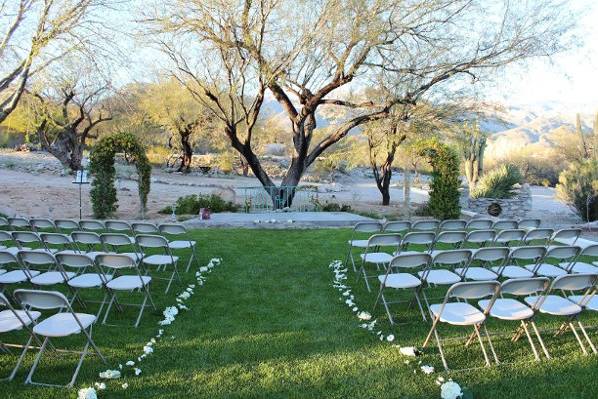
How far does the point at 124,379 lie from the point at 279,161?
42.5 m

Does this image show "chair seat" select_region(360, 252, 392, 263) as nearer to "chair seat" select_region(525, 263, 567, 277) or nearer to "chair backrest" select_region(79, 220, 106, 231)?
"chair seat" select_region(525, 263, 567, 277)

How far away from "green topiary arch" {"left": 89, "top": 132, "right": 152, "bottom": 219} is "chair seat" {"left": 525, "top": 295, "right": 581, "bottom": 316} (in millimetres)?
10093

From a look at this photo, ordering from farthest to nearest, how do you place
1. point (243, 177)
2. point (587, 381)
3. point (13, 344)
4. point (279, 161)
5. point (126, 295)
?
point (279, 161) → point (243, 177) → point (126, 295) → point (13, 344) → point (587, 381)

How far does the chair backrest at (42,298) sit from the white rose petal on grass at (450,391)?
2.48m

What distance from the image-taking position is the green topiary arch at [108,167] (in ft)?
38.5

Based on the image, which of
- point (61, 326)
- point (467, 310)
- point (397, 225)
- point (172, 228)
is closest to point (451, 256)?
point (467, 310)

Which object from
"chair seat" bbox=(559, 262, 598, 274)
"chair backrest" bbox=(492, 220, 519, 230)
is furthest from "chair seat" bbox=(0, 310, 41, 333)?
"chair backrest" bbox=(492, 220, 519, 230)

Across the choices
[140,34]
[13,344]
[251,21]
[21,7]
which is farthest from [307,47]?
[13,344]

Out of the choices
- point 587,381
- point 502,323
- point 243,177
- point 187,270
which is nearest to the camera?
point 587,381

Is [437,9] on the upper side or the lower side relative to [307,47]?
upper

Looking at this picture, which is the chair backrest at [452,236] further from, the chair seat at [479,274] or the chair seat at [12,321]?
the chair seat at [12,321]

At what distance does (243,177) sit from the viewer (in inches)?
1394

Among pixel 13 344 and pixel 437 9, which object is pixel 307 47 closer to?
pixel 437 9

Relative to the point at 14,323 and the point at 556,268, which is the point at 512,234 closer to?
the point at 556,268
